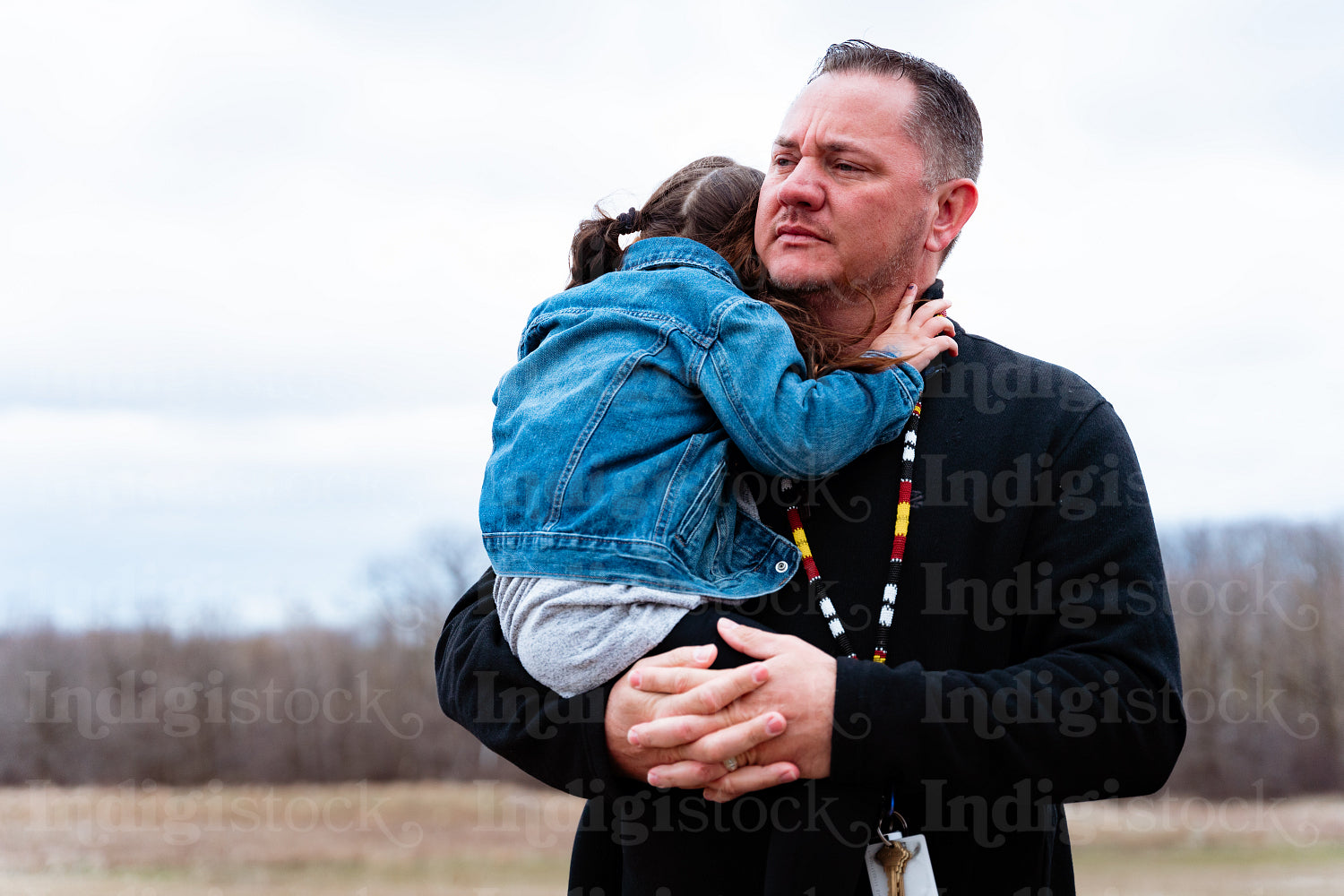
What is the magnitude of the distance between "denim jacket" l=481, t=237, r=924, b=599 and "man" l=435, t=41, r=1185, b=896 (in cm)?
12

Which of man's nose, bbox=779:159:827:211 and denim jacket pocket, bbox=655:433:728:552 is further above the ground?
man's nose, bbox=779:159:827:211

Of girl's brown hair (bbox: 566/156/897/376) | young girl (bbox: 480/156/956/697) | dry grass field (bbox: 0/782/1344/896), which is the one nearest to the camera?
young girl (bbox: 480/156/956/697)

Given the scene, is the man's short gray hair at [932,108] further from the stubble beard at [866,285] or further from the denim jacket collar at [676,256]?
the denim jacket collar at [676,256]

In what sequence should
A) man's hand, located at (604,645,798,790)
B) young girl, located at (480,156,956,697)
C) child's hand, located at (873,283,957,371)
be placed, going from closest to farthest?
man's hand, located at (604,645,798,790), young girl, located at (480,156,956,697), child's hand, located at (873,283,957,371)

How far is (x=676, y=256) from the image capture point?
2.26m

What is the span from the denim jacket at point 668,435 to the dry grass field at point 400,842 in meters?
26.5

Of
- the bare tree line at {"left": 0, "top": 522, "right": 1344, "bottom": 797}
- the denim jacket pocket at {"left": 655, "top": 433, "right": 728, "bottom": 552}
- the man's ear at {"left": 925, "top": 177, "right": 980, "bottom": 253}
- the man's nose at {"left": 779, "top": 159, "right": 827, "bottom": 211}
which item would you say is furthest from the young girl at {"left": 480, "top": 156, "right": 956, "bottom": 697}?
the bare tree line at {"left": 0, "top": 522, "right": 1344, "bottom": 797}

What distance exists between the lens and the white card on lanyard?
72.8 inches

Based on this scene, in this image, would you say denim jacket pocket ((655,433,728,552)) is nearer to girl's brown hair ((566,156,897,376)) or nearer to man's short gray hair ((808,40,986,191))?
girl's brown hair ((566,156,897,376))

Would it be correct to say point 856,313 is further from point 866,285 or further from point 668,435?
point 668,435

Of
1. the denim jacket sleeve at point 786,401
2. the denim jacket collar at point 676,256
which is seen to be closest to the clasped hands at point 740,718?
the denim jacket sleeve at point 786,401

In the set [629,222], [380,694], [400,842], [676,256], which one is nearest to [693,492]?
[676,256]

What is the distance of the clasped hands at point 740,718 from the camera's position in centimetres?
176

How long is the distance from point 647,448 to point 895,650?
575 millimetres
